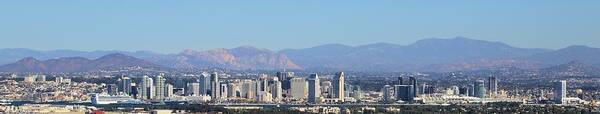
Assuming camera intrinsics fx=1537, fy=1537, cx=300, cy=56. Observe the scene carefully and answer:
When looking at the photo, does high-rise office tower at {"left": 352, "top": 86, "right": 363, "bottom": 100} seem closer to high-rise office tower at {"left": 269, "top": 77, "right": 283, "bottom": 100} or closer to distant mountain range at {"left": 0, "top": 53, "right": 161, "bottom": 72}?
high-rise office tower at {"left": 269, "top": 77, "right": 283, "bottom": 100}

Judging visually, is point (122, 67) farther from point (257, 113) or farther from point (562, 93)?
point (257, 113)

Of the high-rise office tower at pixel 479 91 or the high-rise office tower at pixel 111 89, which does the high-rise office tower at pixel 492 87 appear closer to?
the high-rise office tower at pixel 479 91

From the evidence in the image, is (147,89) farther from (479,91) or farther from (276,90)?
(479,91)

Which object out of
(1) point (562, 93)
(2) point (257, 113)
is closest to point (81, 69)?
(1) point (562, 93)

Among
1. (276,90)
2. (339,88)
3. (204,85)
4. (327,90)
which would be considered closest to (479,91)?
(339,88)

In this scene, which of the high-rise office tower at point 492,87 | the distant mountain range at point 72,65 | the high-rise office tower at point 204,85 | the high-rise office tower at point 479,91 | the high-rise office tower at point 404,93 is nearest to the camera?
the high-rise office tower at point 404,93

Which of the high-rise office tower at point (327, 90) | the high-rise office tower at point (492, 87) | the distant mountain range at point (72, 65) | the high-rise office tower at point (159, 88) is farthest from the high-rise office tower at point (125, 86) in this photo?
the distant mountain range at point (72, 65)
